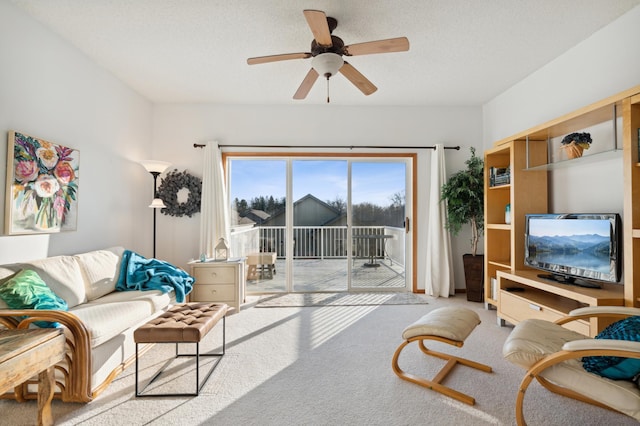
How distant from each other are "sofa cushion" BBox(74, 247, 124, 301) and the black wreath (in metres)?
1.29

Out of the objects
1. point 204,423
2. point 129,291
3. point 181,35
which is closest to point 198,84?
point 181,35

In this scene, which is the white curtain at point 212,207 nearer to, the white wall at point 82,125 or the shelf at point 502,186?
the white wall at point 82,125

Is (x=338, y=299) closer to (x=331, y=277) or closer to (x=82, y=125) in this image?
(x=331, y=277)

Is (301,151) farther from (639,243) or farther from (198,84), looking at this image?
(639,243)

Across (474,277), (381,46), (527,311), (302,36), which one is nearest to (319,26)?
(381,46)

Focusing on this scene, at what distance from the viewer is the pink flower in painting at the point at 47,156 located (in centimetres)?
262

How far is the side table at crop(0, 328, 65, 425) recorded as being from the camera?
137cm

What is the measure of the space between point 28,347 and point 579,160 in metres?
3.92

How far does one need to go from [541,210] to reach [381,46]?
2.44 metres

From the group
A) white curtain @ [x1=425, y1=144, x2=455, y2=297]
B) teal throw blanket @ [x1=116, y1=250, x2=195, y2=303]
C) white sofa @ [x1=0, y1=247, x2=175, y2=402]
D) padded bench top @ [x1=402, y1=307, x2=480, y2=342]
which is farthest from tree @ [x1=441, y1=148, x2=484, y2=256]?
white sofa @ [x1=0, y1=247, x2=175, y2=402]

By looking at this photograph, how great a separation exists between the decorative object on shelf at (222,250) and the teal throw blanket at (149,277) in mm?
692

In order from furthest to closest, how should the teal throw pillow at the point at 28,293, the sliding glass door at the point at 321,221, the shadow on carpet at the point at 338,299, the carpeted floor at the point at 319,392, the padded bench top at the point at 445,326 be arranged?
the sliding glass door at the point at 321,221 → the shadow on carpet at the point at 338,299 → the padded bench top at the point at 445,326 → the teal throw pillow at the point at 28,293 → the carpeted floor at the point at 319,392

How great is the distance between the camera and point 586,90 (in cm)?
291

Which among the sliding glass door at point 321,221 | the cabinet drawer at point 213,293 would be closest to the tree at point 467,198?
the sliding glass door at point 321,221
